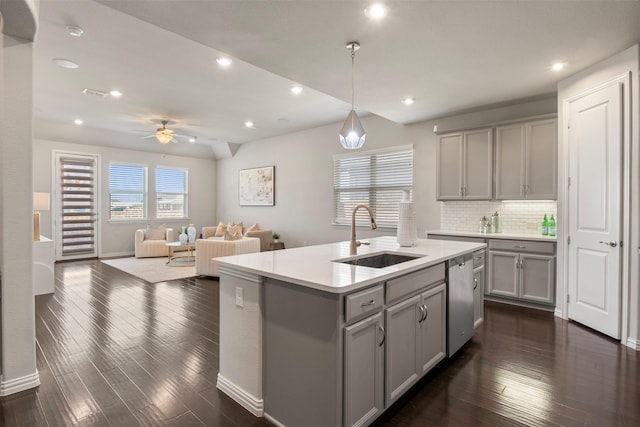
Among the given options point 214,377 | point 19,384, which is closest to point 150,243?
point 19,384

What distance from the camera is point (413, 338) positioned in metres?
2.22

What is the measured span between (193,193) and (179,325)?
7048 mm

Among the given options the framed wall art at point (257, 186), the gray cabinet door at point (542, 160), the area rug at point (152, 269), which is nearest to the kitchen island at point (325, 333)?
the gray cabinet door at point (542, 160)

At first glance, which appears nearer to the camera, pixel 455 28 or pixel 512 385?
pixel 512 385

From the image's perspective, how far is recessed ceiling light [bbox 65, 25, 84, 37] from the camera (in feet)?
10.5

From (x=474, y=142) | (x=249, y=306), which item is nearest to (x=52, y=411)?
(x=249, y=306)

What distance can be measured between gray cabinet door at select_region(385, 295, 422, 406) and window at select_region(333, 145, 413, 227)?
3.84m

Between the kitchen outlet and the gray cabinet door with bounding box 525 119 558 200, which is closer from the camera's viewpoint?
the kitchen outlet

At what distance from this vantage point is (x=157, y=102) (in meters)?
5.62

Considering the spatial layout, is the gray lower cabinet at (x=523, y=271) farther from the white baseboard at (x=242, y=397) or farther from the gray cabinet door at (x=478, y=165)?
the white baseboard at (x=242, y=397)

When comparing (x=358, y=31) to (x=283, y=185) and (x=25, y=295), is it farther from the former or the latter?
(x=283, y=185)

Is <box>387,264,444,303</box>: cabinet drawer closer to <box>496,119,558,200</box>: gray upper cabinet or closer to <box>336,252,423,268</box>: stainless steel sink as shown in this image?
<box>336,252,423,268</box>: stainless steel sink

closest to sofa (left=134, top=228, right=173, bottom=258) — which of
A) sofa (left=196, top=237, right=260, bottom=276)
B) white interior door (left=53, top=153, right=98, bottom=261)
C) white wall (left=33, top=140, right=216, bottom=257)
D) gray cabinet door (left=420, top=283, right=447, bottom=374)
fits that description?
white wall (left=33, top=140, right=216, bottom=257)

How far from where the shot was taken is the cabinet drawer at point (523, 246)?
4.04m
